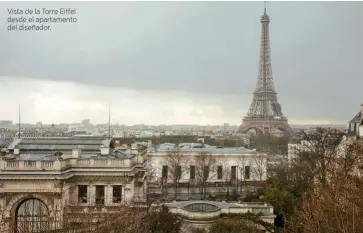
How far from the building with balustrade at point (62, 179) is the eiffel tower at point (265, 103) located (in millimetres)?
83015

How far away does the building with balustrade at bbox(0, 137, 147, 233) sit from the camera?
66.2 ft

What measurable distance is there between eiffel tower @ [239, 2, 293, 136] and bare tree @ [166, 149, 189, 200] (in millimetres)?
57265

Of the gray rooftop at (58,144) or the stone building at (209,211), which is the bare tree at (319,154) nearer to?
the stone building at (209,211)

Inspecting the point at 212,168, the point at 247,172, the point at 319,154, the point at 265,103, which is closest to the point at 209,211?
the point at 319,154

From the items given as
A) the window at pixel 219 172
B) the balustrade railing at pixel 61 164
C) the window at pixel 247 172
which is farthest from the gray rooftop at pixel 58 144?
the window at pixel 247 172

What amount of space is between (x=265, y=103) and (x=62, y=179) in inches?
3524

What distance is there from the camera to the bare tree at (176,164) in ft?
154

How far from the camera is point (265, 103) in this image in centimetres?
10538

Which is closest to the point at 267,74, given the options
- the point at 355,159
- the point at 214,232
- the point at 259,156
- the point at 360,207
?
the point at 259,156

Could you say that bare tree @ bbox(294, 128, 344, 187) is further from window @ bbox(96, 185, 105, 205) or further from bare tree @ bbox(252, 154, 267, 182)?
window @ bbox(96, 185, 105, 205)

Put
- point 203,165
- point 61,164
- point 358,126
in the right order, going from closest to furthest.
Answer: point 61,164 < point 358,126 < point 203,165

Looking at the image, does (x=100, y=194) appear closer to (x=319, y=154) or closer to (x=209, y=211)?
(x=209, y=211)

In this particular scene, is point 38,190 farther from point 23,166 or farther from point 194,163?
point 194,163

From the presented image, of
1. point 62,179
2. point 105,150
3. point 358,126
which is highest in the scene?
point 358,126
